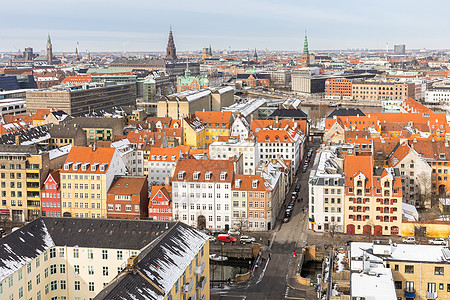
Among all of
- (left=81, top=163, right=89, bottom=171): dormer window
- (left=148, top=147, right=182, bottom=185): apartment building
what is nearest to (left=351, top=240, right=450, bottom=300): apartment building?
(left=81, top=163, right=89, bottom=171): dormer window

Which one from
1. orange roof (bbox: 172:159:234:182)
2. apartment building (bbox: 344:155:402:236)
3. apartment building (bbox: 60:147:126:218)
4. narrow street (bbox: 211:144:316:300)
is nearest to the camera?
narrow street (bbox: 211:144:316:300)

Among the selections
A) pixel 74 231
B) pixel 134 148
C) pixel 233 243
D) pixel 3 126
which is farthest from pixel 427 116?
→ pixel 74 231

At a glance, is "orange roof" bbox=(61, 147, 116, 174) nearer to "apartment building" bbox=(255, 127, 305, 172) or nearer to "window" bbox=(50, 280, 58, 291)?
"window" bbox=(50, 280, 58, 291)

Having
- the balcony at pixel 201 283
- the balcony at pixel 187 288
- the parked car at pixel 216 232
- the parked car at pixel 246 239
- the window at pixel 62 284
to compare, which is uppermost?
the balcony at pixel 187 288

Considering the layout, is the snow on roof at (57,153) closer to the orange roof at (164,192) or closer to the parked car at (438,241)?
the orange roof at (164,192)

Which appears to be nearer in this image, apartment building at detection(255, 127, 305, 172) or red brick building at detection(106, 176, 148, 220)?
red brick building at detection(106, 176, 148, 220)

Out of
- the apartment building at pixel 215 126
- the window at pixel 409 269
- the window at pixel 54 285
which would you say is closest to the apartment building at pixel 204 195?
the window at pixel 54 285
